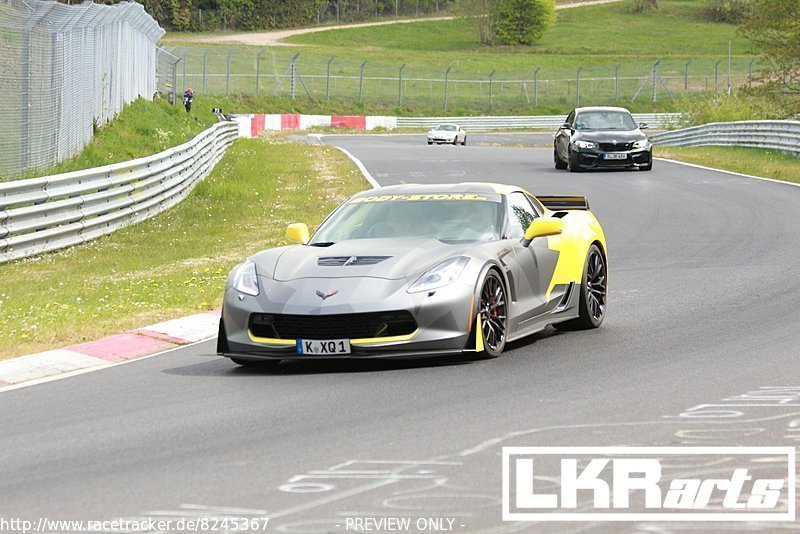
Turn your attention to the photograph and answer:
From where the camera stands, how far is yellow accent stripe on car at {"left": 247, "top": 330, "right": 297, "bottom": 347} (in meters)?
9.16

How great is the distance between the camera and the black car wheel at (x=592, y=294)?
434 inches

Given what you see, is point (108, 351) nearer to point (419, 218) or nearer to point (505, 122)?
point (419, 218)

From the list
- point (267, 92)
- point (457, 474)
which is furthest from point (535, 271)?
point (267, 92)

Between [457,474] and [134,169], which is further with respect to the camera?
[134,169]

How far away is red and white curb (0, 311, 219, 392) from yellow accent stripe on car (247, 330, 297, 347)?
4.17 ft

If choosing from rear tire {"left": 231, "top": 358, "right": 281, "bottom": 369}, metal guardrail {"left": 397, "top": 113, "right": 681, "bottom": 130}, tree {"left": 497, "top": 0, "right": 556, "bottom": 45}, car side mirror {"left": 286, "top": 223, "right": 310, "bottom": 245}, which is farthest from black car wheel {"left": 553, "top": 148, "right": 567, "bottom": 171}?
tree {"left": 497, "top": 0, "right": 556, "bottom": 45}

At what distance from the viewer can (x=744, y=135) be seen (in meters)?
40.4

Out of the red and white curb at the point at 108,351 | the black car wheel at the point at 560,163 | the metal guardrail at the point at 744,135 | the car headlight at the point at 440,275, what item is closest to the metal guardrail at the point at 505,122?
the metal guardrail at the point at 744,135

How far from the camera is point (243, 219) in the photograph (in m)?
22.9

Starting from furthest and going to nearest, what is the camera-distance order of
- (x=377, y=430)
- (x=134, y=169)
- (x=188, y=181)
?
(x=188, y=181) < (x=134, y=169) < (x=377, y=430)

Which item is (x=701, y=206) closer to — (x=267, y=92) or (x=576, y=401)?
(x=576, y=401)

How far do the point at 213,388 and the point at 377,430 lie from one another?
6.32ft

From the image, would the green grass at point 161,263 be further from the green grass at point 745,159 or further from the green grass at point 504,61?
the green grass at point 504,61

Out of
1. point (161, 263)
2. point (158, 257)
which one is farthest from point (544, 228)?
point (158, 257)
